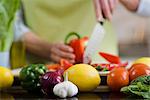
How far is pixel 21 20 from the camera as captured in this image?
177 centimetres

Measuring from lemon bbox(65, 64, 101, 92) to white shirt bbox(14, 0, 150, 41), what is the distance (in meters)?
0.67

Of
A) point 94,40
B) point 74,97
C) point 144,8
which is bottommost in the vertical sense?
point 74,97

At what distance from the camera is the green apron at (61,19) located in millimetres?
1690

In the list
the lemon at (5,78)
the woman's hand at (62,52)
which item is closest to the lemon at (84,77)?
the lemon at (5,78)

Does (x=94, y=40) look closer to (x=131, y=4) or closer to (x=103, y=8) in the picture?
(x=103, y=8)

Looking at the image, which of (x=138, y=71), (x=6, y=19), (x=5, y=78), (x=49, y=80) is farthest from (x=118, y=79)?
(x=6, y=19)

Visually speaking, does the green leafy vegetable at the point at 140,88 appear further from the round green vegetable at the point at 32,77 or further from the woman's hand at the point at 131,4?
the woman's hand at the point at 131,4

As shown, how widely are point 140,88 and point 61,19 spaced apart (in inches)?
33.5

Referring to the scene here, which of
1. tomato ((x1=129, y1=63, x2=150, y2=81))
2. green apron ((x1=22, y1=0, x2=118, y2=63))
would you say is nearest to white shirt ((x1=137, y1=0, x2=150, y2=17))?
green apron ((x1=22, y1=0, x2=118, y2=63))

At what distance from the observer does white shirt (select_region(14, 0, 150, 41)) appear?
1603 mm

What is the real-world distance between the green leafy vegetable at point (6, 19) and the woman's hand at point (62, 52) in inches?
6.7

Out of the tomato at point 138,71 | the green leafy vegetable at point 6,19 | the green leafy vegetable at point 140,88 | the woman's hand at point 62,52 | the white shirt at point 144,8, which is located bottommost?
the green leafy vegetable at point 140,88

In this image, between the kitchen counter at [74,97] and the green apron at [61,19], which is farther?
the green apron at [61,19]

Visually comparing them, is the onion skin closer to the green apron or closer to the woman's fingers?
the woman's fingers
